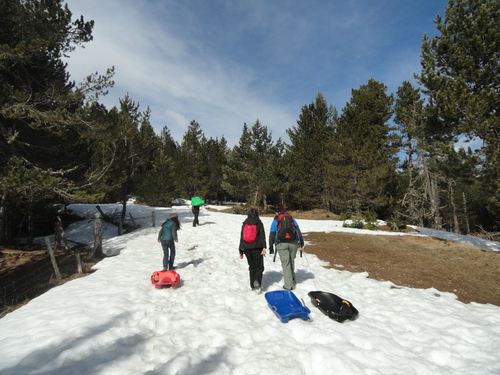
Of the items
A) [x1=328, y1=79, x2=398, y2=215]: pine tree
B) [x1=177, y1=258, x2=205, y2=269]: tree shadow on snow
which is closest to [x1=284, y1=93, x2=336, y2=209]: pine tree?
[x1=328, y1=79, x2=398, y2=215]: pine tree

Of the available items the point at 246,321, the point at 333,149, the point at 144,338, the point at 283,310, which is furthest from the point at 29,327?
the point at 333,149

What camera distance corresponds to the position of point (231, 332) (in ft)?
14.6

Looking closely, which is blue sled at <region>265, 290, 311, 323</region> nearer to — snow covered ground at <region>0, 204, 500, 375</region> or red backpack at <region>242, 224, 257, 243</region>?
snow covered ground at <region>0, 204, 500, 375</region>

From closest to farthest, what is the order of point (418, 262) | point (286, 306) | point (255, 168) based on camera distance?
point (286, 306) → point (418, 262) → point (255, 168)

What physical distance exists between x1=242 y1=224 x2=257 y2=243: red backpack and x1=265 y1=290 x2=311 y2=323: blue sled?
1351 millimetres

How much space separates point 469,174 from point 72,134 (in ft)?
65.9

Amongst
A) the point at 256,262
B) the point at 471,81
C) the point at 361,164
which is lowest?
the point at 256,262

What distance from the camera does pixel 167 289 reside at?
635cm

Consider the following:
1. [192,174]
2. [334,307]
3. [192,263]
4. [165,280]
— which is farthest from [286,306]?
[192,174]

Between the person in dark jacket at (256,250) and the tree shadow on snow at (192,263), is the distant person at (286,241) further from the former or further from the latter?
the tree shadow on snow at (192,263)

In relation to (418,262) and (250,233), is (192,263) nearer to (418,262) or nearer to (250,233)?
(250,233)

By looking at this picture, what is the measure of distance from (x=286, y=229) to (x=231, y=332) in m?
2.66

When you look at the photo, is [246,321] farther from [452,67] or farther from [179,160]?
[179,160]

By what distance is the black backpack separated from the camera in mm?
6062
